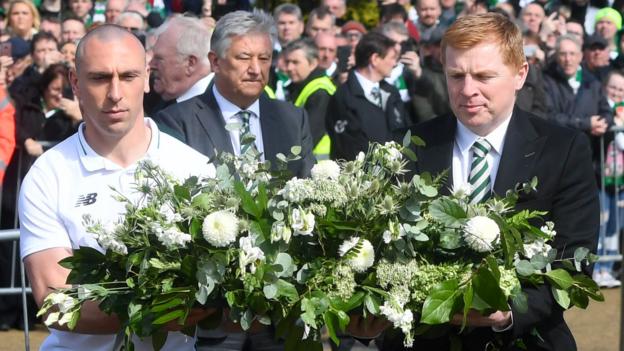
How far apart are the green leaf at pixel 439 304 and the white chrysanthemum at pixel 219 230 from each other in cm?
60

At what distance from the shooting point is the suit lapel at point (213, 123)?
19.1 ft

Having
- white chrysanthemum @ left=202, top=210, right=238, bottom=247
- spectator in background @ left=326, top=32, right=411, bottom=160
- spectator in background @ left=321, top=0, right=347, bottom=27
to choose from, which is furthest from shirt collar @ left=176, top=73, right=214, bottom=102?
spectator in background @ left=321, top=0, right=347, bottom=27

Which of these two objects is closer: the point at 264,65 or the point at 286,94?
the point at 264,65

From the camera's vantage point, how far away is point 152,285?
12.0ft

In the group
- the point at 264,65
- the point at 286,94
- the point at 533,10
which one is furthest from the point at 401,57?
the point at 264,65

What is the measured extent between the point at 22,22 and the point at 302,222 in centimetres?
1035

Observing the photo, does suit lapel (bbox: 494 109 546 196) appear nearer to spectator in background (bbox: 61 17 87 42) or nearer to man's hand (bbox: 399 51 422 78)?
man's hand (bbox: 399 51 422 78)

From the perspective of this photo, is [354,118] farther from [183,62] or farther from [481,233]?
[481,233]

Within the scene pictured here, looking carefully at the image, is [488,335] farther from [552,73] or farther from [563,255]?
[552,73]

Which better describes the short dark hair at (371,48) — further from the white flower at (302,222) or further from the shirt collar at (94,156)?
the white flower at (302,222)

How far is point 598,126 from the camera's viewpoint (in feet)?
37.3

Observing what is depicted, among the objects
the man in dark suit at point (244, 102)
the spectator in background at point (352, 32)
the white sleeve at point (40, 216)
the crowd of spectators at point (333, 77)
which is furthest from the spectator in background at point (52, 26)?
the white sleeve at point (40, 216)

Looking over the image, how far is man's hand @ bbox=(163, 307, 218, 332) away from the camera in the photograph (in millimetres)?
3738

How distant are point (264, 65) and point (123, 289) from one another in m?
2.60
